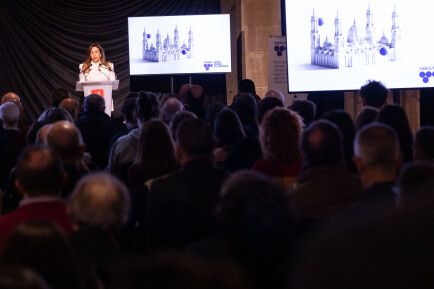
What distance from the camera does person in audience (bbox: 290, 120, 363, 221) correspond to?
3.07 meters

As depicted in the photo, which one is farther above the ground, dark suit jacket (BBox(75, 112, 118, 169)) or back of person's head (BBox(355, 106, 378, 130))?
back of person's head (BBox(355, 106, 378, 130))

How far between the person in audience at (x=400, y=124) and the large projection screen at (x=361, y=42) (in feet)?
12.3

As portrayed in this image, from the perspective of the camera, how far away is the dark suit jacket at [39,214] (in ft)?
8.64

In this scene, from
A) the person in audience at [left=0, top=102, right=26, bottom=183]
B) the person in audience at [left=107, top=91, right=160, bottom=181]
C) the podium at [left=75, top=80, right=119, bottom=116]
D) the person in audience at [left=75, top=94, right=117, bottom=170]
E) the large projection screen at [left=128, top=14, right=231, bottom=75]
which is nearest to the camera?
the person in audience at [left=107, top=91, right=160, bottom=181]

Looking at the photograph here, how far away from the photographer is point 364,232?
1.78 ft

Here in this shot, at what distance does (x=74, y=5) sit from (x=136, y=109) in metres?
8.82

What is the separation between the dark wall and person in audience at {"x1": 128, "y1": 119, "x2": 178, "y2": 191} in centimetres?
980

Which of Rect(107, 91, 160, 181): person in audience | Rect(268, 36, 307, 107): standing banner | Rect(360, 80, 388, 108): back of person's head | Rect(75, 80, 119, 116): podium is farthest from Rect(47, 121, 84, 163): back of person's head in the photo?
Rect(75, 80, 119, 116): podium

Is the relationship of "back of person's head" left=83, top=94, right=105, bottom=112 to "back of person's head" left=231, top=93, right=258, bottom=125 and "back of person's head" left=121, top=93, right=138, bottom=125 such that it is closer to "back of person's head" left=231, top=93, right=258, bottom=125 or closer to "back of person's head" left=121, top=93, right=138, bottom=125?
"back of person's head" left=121, top=93, right=138, bottom=125

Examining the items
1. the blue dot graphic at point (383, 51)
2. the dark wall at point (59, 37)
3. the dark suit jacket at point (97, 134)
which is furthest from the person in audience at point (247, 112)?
the dark wall at point (59, 37)

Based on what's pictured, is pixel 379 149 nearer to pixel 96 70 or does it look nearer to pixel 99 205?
pixel 99 205

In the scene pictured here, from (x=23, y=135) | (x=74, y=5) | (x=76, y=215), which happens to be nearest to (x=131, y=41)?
(x=74, y=5)

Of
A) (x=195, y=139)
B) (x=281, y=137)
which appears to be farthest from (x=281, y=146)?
(x=195, y=139)

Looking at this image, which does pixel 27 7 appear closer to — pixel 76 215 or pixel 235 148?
pixel 235 148
